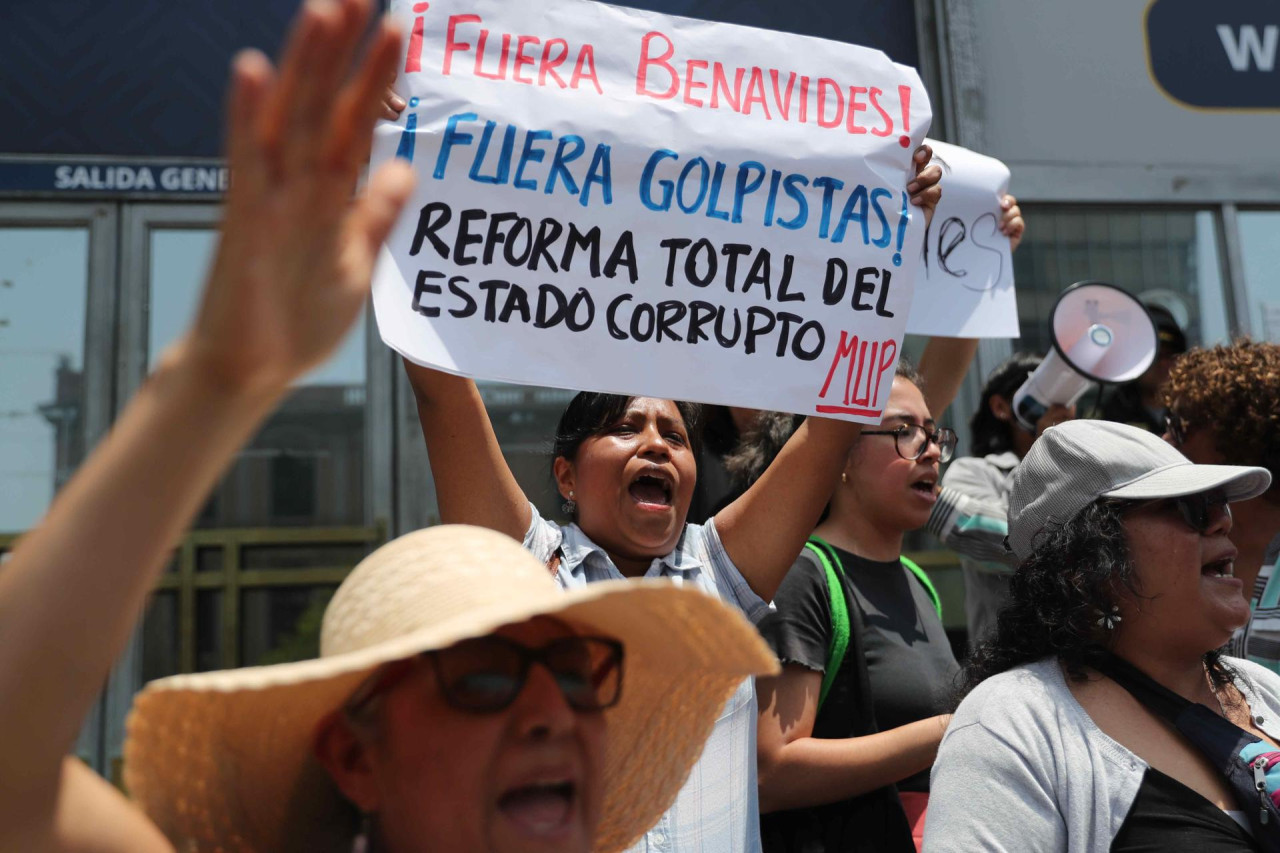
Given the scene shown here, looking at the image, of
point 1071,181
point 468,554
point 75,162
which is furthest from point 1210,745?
point 75,162

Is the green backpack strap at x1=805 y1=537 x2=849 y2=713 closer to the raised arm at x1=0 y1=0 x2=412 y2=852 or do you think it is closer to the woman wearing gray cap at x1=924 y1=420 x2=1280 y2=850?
the woman wearing gray cap at x1=924 y1=420 x2=1280 y2=850

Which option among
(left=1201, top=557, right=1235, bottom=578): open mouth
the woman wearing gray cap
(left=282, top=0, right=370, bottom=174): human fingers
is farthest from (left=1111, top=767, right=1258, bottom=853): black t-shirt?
(left=282, top=0, right=370, bottom=174): human fingers

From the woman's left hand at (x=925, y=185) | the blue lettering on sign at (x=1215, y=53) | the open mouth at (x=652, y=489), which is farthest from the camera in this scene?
the blue lettering on sign at (x=1215, y=53)

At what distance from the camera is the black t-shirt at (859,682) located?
8.62 ft

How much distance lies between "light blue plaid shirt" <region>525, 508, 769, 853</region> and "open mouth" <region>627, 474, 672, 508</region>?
96 mm

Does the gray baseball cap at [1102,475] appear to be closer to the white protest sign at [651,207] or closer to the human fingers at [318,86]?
the white protest sign at [651,207]

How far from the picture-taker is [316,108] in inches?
35.6

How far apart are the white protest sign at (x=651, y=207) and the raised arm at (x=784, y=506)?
8 cm

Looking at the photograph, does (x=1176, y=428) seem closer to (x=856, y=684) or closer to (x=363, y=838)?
(x=856, y=684)

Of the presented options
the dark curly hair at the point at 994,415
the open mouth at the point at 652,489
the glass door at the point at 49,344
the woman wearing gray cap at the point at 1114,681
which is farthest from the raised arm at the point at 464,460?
the glass door at the point at 49,344

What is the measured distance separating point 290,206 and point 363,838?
2.49 feet

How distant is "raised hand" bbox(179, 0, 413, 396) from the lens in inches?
34.9

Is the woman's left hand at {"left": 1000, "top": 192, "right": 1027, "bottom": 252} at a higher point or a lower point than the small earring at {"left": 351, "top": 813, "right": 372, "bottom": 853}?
higher

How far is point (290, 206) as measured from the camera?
2.95 ft
